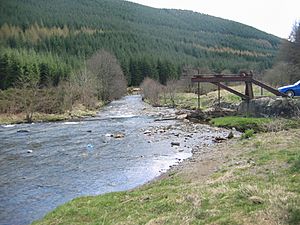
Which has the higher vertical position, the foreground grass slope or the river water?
the foreground grass slope

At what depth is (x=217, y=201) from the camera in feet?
32.5

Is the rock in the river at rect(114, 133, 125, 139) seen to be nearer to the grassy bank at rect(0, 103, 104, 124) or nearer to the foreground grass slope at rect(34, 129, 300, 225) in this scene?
the foreground grass slope at rect(34, 129, 300, 225)

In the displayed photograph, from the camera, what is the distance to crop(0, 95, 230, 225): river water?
15.7 m

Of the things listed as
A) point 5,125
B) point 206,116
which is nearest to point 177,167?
point 206,116

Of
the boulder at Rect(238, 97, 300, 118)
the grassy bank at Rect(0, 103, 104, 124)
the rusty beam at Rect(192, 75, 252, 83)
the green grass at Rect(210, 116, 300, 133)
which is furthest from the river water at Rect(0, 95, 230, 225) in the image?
the grassy bank at Rect(0, 103, 104, 124)

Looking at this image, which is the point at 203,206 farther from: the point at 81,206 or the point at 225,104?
the point at 225,104

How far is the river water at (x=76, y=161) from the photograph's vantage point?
15680 millimetres

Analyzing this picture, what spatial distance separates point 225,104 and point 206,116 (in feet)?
31.3

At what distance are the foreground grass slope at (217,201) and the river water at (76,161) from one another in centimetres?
259

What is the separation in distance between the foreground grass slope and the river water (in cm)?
259

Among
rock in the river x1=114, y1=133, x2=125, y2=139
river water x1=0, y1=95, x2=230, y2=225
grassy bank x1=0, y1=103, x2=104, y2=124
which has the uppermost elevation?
river water x1=0, y1=95, x2=230, y2=225

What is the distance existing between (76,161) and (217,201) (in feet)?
48.8

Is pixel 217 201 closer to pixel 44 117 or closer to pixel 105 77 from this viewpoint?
pixel 44 117

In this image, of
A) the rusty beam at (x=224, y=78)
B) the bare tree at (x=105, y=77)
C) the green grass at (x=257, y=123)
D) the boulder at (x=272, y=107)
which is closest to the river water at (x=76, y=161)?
the green grass at (x=257, y=123)
